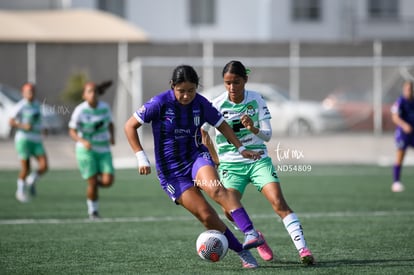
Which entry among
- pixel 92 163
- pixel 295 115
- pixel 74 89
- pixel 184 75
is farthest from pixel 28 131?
pixel 74 89

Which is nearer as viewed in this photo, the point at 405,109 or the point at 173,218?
the point at 173,218

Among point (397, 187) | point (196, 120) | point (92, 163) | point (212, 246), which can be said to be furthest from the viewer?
point (397, 187)

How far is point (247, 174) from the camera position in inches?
373

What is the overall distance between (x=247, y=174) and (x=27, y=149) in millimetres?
8973

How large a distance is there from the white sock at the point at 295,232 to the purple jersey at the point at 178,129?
1.05 metres

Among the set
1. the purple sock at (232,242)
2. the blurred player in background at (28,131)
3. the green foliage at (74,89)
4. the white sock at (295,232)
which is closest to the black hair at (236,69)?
the white sock at (295,232)

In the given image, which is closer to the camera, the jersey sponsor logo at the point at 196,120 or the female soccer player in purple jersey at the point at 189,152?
the female soccer player in purple jersey at the point at 189,152

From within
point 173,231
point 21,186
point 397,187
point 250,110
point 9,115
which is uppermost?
point 250,110

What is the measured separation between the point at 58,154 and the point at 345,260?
1824 centimetres

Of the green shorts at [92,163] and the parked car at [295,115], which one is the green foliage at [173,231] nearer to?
the green shorts at [92,163]

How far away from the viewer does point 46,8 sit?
44406 millimetres

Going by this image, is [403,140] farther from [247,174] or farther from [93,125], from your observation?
[247,174]

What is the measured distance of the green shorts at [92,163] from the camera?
13.9m

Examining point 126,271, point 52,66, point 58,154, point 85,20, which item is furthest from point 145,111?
point 85,20
